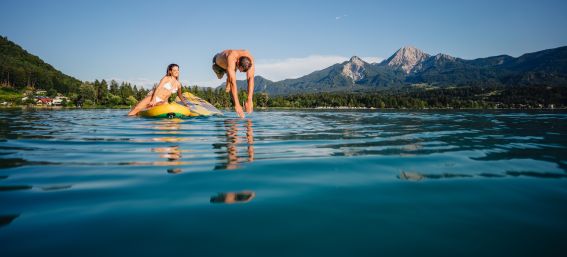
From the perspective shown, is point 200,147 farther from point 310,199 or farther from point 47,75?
point 47,75

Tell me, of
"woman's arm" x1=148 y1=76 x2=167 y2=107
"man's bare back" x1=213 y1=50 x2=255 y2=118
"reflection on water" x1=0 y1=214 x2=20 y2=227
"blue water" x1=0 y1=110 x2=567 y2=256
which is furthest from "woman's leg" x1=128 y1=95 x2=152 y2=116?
"reflection on water" x1=0 y1=214 x2=20 y2=227

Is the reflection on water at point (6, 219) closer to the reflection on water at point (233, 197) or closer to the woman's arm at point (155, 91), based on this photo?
the reflection on water at point (233, 197)

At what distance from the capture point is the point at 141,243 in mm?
1760

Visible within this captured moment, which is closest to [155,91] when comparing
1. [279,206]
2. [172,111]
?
[172,111]

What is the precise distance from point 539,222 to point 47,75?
836 feet

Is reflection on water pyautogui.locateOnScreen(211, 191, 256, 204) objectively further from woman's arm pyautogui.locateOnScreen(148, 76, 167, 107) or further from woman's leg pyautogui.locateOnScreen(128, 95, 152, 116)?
woman's leg pyautogui.locateOnScreen(128, 95, 152, 116)

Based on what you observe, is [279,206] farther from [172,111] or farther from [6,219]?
[172,111]

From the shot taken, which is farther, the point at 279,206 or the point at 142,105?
the point at 142,105

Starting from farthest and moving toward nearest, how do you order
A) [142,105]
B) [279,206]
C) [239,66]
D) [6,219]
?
[142,105] → [239,66] → [279,206] → [6,219]

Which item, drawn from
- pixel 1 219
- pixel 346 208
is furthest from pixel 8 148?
pixel 346 208

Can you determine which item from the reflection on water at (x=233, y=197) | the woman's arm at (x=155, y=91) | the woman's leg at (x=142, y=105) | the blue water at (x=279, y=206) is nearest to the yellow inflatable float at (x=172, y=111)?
the woman's arm at (x=155, y=91)

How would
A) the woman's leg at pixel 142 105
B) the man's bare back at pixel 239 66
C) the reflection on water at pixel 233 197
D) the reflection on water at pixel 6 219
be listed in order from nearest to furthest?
1. the reflection on water at pixel 6 219
2. the reflection on water at pixel 233 197
3. the man's bare back at pixel 239 66
4. the woman's leg at pixel 142 105

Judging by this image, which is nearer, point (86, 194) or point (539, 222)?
point (539, 222)

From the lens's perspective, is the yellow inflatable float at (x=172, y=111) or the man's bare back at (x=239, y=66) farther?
the yellow inflatable float at (x=172, y=111)
